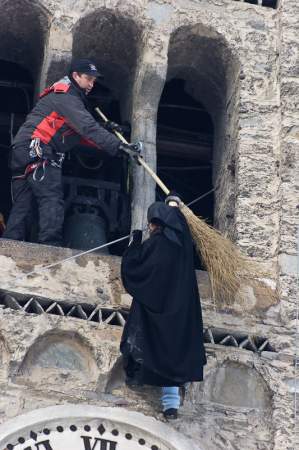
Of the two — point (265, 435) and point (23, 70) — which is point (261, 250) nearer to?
point (265, 435)

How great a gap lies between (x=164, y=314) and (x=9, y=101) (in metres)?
3.11

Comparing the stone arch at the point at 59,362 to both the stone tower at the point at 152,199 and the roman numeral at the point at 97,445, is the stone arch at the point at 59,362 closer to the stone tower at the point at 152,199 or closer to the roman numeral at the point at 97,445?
the stone tower at the point at 152,199

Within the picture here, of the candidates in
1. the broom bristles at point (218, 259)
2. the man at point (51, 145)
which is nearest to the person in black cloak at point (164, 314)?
the broom bristles at point (218, 259)

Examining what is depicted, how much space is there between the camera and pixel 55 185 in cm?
1295

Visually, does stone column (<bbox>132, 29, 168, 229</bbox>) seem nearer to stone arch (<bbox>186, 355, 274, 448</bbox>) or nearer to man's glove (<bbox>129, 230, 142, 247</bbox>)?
man's glove (<bbox>129, 230, 142, 247</bbox>)

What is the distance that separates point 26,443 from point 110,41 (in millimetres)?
3313

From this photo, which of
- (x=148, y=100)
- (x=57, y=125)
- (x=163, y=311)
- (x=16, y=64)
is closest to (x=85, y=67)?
(x=57, y=125)

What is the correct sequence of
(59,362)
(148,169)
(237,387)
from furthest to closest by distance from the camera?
(148,169), (237,387), (59,362)

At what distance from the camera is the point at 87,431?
11.8 meters

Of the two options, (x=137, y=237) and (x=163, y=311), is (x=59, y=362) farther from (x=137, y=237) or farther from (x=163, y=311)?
(x=137, y=237)

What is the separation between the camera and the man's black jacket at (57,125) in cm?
1295

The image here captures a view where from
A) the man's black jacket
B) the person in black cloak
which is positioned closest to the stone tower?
the person in black cloak

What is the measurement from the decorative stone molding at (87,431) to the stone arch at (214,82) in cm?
203

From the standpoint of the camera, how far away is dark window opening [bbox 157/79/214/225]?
14.4 meters
